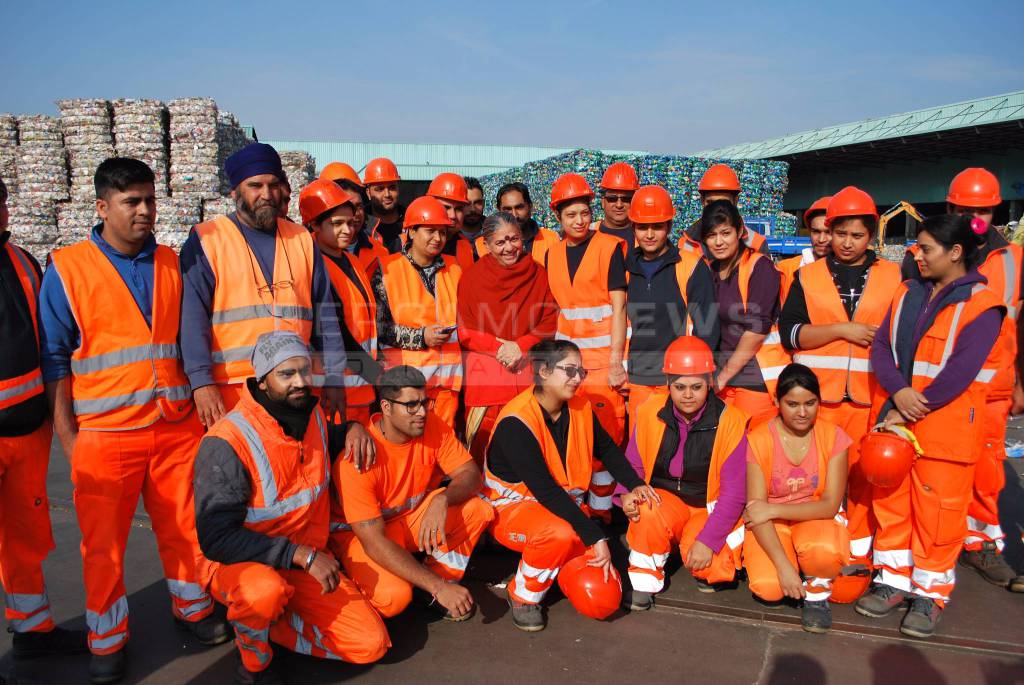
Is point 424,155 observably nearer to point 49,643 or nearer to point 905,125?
point 905,125

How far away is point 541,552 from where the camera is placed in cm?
323

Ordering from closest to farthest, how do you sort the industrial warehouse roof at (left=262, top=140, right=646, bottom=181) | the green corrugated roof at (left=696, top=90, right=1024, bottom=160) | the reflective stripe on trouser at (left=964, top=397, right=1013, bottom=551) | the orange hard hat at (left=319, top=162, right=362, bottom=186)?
the reflective stripe on trouser at (left=964, top=397, right=1013, bottom=551) → the orange hard hat at (left=319, top=162, right=362, bottom=186) → the green corrugated roof at (left=696, top=90, right=1024, bottom=160) → the industrial warehouse roof at (left=262, top=140, right=646, bottom=181)

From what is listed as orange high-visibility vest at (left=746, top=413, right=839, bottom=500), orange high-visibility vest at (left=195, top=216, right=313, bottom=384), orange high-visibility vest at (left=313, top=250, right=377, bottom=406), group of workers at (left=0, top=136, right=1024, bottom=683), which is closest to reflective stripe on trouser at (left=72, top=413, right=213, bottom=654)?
group of workers at (left=0, top=136, right=1024, bottom=683)

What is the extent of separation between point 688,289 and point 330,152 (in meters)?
29.0

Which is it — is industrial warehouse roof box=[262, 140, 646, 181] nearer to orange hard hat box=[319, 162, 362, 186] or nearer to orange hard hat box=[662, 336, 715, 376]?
orange hard hat box=[319, 162, 362, 186]

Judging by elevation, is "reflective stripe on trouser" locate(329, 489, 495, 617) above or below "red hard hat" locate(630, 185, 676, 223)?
below

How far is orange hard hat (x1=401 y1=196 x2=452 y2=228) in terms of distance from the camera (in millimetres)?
3980

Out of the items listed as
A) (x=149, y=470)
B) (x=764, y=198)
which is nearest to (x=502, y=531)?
(x=149, y=470)

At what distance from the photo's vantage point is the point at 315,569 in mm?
2713

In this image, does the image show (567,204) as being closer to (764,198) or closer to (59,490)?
(59,490)

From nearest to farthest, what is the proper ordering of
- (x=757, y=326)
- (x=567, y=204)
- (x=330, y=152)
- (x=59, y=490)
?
1. (x=757, y=326)
2. (x=567, y=204)
3. (x=59, y=490)
4. (x=330, y=152)

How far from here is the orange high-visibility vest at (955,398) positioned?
3.10 m

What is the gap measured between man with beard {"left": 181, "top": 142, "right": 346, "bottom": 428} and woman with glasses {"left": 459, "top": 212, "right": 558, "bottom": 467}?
1025 millimetres

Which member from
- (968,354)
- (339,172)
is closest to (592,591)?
(968,354)
